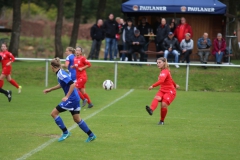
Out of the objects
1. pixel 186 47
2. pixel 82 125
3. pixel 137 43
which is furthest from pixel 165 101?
pixel 186 47

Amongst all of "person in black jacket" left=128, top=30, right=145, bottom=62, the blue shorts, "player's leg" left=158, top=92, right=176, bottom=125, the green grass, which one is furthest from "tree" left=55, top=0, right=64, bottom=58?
the blue shorts

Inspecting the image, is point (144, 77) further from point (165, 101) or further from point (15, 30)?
point (165, 101)

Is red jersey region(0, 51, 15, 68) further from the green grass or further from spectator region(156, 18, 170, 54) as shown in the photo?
spectator region(156, 18, 170, 54)

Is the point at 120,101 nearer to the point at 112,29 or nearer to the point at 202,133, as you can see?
the point at 202,133

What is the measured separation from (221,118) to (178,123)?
1.63 meters

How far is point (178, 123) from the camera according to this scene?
42.4 ft

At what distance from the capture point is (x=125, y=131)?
11477 millimetres

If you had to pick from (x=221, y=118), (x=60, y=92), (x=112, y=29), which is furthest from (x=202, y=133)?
(x=112, y=29)

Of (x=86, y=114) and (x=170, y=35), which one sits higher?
(x=170, y=35)

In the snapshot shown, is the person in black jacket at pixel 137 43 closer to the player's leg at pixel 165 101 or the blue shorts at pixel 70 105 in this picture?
the player's leg at pixel 165 101

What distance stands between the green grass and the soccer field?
3943mm

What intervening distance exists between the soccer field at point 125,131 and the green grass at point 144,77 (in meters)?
3.94

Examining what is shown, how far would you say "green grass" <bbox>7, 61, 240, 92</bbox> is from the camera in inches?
886

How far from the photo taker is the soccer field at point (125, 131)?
9.09 metres
